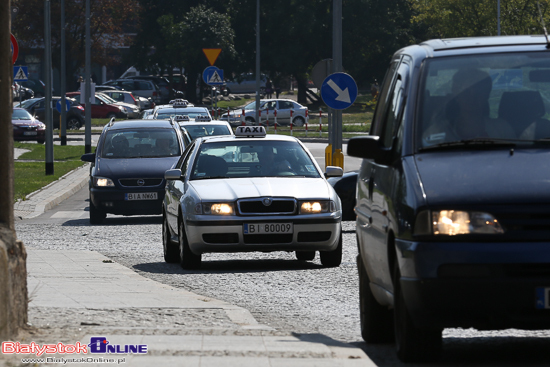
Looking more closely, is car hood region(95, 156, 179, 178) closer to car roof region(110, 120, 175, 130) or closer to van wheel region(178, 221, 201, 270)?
car roof region(110, 120, 175, 130)

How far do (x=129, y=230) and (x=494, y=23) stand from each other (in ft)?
161

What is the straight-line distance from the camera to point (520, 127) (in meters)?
6.23

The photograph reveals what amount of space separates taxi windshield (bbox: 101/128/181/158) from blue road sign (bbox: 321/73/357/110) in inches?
139

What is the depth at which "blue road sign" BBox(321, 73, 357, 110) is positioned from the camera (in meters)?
21.8

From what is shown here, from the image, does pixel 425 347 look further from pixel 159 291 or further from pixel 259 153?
pixel 259 153

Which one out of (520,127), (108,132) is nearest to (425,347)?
(520,127)

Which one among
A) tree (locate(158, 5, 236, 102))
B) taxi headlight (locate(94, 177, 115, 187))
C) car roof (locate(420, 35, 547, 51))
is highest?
tree (locate(158, 5, 236, 102))

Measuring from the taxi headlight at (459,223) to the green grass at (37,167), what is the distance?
1295 centimetres

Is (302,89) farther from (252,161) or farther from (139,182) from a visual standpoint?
(252,161)

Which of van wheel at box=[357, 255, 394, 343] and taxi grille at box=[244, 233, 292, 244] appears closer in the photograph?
van wheel at box=[357, 255, 394, 343]

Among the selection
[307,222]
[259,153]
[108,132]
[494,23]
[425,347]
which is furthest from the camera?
[494,23]

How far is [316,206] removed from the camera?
1180 centimetres

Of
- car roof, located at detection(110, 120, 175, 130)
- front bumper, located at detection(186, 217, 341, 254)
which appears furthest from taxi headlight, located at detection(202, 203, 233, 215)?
car roof, located at detection(110, 120, 175, 130)

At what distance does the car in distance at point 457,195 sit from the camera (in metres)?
5.55
